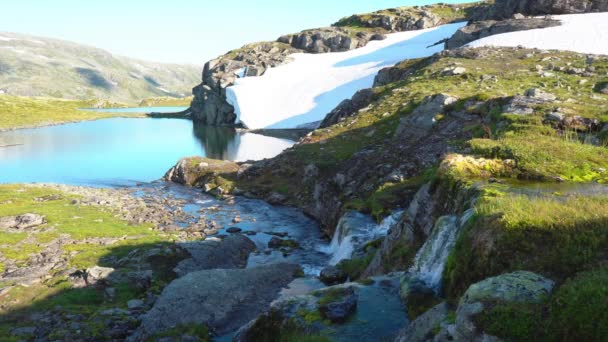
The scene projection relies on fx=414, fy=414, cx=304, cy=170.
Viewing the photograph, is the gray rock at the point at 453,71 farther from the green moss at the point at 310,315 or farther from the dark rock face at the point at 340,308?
the green moss at the point at 310,315

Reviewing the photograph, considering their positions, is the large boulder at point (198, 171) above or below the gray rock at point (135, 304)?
above

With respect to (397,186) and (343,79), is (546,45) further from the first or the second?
(343,79)

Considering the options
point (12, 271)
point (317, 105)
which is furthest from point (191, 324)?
point (317, 105)

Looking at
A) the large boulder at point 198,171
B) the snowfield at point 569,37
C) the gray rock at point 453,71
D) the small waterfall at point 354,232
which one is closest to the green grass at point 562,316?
the small waterfall at point 354,232

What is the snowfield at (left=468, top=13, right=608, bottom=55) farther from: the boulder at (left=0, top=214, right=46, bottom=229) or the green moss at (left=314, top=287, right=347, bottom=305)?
the boulder at (left=0, top=214, right=46, bottom=229)

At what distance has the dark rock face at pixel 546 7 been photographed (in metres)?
69.6

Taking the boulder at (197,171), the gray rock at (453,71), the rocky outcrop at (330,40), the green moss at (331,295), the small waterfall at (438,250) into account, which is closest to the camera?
the small waterfall at (438,250)

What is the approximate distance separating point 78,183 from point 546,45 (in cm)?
6738

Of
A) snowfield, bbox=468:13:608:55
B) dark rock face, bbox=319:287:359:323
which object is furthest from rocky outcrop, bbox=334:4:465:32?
dark rock face, bbox=319:287:359:323

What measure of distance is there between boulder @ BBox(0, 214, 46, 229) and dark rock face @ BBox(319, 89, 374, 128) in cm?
4034

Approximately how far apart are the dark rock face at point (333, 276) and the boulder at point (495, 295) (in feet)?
43.4

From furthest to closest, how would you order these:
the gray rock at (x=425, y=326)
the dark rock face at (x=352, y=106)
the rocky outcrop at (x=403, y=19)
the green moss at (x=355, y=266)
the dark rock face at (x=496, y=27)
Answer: the rocky outcrop at (x=403, y=19)
the dark rock face at (x=496, y=27)
the dark rock face at (x=352, y=106)
the green moss at (x=355, y=266)
the gray rock at (x=425, y=326)

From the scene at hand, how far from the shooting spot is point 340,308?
11555 mm

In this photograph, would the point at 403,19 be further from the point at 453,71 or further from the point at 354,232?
the point at 354,232
